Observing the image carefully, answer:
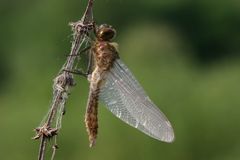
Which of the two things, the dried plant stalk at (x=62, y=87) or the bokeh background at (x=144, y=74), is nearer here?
the dried plant stalk at (x=62, y=87)

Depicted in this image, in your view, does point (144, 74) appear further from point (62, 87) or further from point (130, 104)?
point (62, 87)

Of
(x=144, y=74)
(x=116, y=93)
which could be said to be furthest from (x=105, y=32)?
(x=144, y=74)

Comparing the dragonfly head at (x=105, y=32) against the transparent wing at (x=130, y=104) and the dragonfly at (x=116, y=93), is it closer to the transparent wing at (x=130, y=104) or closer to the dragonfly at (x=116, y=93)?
the dragonfly at (x=116, y=93)

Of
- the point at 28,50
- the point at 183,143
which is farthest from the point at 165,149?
the point at 28,50

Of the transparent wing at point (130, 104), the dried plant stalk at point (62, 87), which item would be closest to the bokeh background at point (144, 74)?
the transparent wing at point (130, 104)

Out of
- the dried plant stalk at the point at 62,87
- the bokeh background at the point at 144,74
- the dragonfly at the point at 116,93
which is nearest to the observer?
the dried plant stalk at the point at 62,87

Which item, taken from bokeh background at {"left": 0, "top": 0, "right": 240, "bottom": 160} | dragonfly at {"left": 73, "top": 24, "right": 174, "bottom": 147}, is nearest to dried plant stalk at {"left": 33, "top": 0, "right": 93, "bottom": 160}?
dragonfly at {"left": 73, "top": 24, "right": 174, "bottom": 147}

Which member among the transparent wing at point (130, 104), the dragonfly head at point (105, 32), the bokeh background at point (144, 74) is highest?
the bokeh background at point (144, 74)
